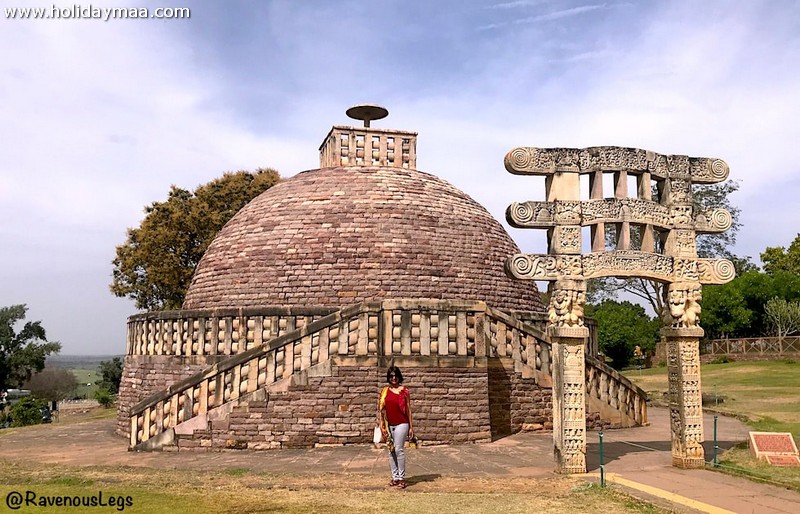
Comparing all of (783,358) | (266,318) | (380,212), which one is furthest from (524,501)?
(783,358)

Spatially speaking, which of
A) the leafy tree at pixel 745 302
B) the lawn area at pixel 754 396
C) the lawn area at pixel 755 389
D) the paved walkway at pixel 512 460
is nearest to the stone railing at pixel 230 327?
the paved walkway at pixel 512 460

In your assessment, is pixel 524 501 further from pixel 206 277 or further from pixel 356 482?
pixel 206 277

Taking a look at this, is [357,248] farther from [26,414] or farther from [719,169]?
[26,414]

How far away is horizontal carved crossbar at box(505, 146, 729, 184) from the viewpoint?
9014 millimetres

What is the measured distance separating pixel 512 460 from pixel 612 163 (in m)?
4.81

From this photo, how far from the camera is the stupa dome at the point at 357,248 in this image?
1554 cm

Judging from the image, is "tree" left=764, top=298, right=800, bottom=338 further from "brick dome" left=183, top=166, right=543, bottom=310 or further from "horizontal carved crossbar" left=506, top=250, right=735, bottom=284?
"horizontal carved crossbar" left=506, top=250, right=735, bottom=284

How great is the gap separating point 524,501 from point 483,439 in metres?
5.10

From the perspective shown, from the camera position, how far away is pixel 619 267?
893 cm

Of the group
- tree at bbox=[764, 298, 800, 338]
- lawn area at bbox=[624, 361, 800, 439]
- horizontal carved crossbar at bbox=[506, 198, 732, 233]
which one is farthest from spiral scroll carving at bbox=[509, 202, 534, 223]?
tree at bbox=[764, 298, 800, 338]

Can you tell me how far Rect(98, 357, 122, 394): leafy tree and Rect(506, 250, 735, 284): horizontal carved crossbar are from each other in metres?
39.1

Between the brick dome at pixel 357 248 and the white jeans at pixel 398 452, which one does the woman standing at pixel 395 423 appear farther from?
the brick dome at pixel 357 248

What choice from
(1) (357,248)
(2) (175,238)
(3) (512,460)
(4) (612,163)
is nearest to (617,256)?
(4) (612,163)

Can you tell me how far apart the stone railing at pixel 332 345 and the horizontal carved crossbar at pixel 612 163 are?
157 inches
